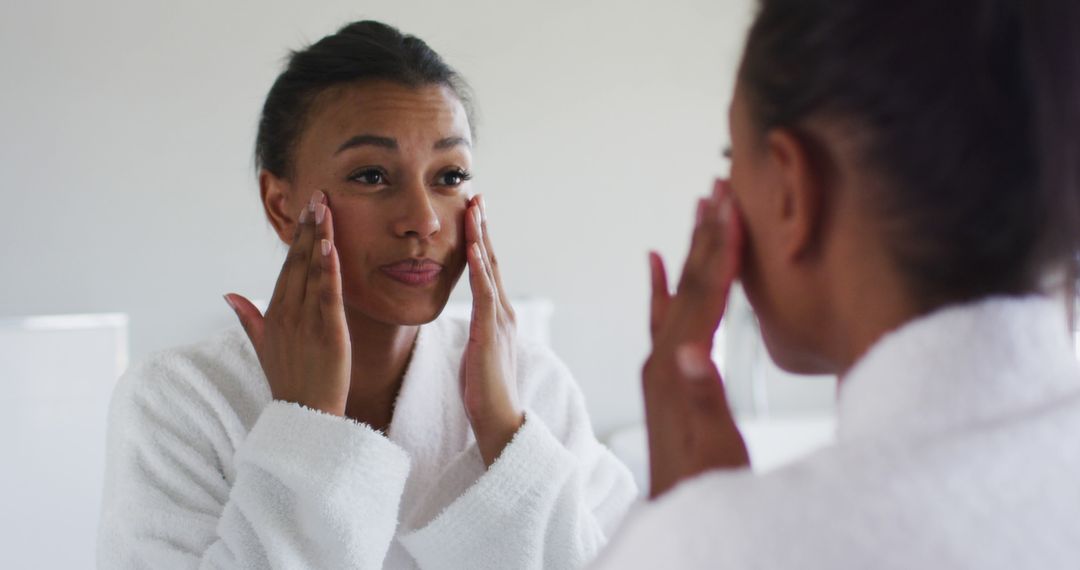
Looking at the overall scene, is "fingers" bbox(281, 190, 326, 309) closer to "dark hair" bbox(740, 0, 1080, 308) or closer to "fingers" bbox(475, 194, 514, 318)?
"fingers" bbox(475, 194, 514, 318)

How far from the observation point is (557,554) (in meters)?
0.79

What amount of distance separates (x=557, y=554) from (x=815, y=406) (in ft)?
5.59

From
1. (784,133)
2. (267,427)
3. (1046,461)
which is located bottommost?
(267,427)

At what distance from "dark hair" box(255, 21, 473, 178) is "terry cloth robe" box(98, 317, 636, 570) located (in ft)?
0.63

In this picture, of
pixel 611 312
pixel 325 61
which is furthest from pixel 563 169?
pixel 325 61

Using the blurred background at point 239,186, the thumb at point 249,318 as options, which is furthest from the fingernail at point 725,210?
the blurred background at point 239,186

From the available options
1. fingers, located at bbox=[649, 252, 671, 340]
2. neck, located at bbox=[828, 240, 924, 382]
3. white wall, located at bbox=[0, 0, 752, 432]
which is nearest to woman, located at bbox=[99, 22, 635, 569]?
fingers, located at bbox=[649, 252, 671, 340]

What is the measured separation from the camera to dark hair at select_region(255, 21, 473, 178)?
0.82 meters

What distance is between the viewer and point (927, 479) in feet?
1.16

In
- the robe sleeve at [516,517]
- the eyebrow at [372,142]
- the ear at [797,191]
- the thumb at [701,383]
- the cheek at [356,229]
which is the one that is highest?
the ear at [797,191]

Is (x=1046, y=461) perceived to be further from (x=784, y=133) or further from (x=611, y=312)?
(x=611, y=312)

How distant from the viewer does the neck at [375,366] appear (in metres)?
0.88

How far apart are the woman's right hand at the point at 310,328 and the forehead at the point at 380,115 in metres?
0.06

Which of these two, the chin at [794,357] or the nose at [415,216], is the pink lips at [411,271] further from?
the chin at [794,357]
